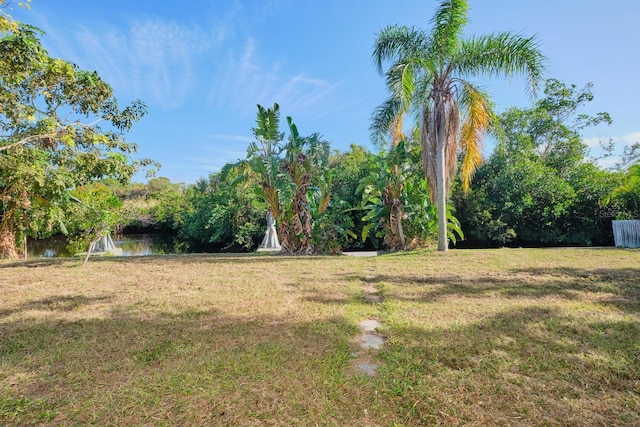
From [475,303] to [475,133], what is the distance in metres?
6.23

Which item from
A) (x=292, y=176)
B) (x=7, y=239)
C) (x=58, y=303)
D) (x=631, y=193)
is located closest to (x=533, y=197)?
(x=631, y=193)

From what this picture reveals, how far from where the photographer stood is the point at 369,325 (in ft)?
10.8

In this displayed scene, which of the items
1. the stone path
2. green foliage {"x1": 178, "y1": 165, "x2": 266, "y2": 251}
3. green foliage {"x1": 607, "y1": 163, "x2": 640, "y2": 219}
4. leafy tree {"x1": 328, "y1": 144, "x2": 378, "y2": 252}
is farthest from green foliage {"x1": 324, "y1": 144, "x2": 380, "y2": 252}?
green foliage {"x1": 607, "y1": 163, "x2": 640, "y2": 219}

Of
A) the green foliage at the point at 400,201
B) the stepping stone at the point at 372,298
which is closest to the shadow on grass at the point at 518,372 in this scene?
the stepping stone at the point at 372,298

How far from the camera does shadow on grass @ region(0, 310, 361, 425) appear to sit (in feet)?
6.15

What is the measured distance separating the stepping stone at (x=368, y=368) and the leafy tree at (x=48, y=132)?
24.1 feet

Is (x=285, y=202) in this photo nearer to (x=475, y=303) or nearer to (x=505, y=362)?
(x=475, y=303)

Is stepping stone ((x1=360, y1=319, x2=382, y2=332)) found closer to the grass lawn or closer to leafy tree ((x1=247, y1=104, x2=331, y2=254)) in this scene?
the grass lawn

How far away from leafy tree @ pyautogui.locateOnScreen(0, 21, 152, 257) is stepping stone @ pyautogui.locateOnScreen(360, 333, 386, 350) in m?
7.16

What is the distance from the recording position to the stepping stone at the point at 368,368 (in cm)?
230

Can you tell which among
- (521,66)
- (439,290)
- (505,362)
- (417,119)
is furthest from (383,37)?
(505,362)

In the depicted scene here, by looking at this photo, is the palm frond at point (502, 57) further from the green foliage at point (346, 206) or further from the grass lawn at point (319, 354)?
the grass lawn at point (319, 354)

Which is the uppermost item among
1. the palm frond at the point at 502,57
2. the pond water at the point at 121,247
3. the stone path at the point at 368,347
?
the palm frond at the point at 502,57

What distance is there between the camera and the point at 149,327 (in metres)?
3.22
